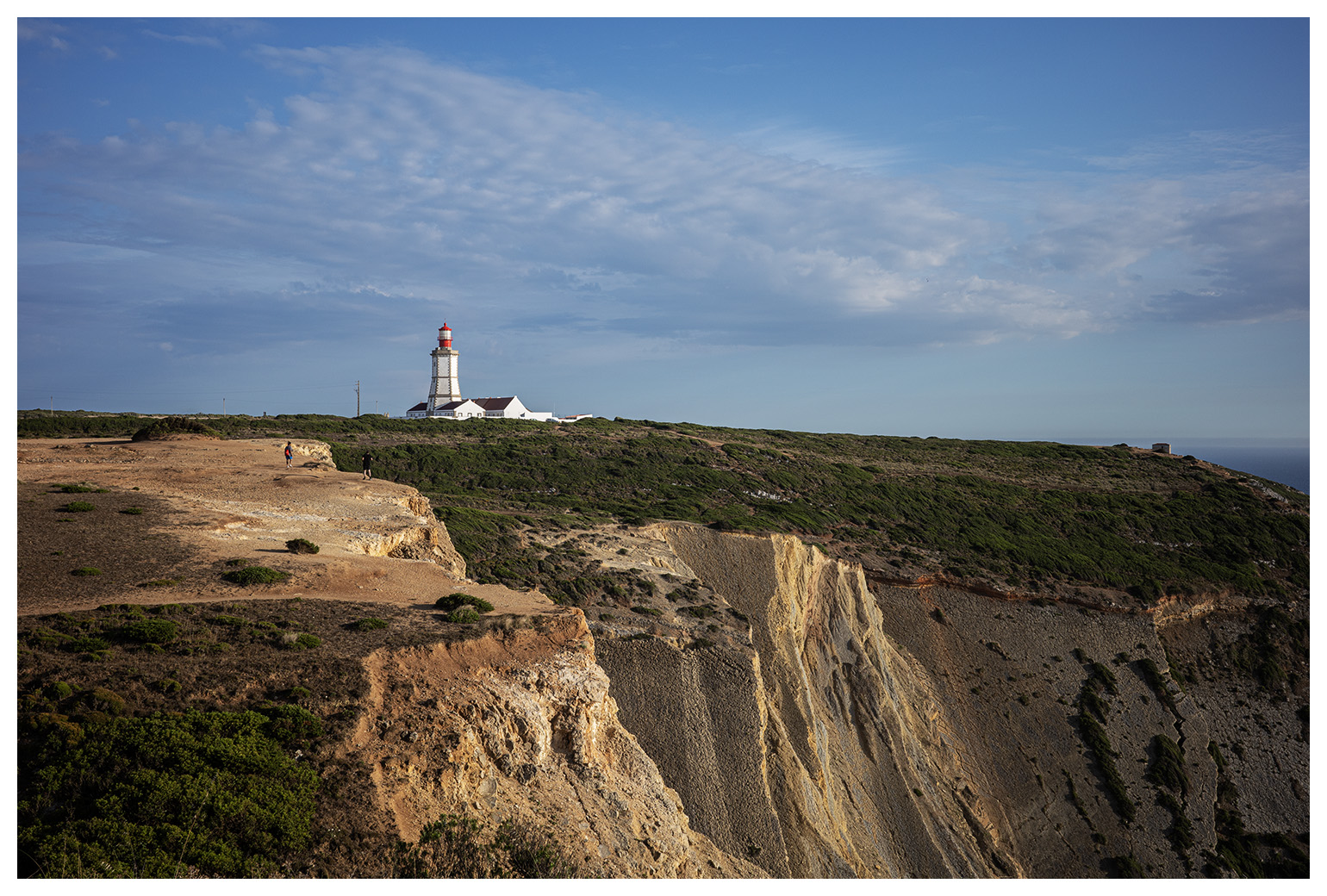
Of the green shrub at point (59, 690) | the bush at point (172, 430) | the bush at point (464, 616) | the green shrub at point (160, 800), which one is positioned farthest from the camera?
the bush at point (172, 430)

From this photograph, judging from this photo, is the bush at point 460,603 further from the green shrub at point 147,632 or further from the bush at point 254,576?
the green shrub at point 147,632

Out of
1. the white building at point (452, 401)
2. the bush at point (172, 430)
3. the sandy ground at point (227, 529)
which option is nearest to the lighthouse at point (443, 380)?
the white building at point (452, 401)

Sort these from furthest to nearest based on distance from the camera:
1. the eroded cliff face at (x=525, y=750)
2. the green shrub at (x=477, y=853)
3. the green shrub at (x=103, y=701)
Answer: the eroded cliff face at (x=525, y=750) → the green shrub at (x=103, y=701) → the green shrub at (x=477, y=853)

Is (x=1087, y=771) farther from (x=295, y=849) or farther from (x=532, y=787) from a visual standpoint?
(x=295, y=849)

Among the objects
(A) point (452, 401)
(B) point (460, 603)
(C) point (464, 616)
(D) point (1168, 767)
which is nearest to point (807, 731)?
(B) point (460, 603)

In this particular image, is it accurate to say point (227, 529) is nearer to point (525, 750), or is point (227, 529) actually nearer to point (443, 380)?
point (525, 750)

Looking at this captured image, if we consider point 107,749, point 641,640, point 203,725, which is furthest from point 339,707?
point 641,640

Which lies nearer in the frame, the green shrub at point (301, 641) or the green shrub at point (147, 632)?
the green shrub at point (147, 632)
